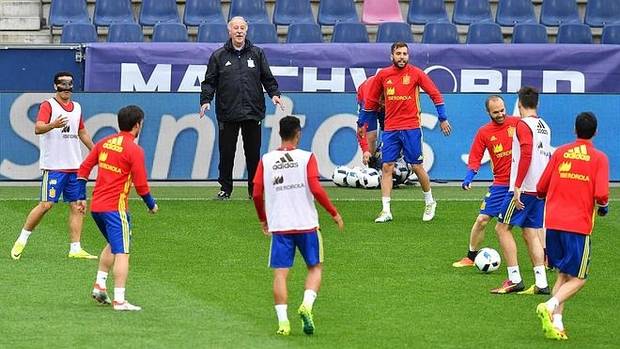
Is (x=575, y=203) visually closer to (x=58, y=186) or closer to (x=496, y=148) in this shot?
(x=496, y=148)

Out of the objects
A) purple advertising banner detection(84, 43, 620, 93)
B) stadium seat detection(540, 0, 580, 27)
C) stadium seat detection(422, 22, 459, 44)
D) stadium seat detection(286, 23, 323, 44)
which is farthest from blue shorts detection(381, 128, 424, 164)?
stadium seat detection(540, 0, 580, 27)

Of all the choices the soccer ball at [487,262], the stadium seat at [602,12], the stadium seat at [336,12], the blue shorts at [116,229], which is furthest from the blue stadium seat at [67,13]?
the blue shorts at [116,229]

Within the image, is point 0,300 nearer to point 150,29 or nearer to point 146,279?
point 146,279

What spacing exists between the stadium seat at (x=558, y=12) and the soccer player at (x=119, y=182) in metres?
16.2

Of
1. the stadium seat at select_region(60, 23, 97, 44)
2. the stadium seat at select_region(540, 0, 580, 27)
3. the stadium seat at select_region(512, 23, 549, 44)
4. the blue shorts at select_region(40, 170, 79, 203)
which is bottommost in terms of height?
the blue shorts at select_region(40, 170, 79, 203)

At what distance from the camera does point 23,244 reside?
1553 centimetres

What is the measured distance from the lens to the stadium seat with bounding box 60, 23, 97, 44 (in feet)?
84.5

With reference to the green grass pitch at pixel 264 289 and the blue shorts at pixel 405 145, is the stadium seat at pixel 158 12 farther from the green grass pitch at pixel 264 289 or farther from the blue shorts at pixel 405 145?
the blue shorts at pixel 405 145

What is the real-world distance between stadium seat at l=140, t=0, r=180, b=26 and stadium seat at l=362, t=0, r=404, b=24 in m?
3.29

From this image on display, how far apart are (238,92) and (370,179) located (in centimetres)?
275

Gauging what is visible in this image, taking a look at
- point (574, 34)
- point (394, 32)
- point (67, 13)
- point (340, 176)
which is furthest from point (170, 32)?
point (574, 34)

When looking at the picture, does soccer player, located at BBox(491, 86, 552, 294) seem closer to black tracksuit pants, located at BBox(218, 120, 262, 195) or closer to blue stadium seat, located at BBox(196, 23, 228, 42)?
black tracksuit pants, located at BBox(218, 120, 262, 195)

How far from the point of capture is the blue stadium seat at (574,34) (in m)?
26.6

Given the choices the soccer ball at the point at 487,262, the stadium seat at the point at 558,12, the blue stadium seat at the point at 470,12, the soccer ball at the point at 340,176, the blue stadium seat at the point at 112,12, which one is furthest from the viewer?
the stadium seat at the point at 558,12
